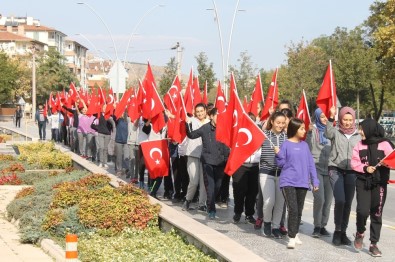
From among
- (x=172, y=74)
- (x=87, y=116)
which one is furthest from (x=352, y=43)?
(x=87, y=116)

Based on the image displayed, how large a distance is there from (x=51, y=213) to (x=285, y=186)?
3.44 metres

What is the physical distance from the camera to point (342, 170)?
9844 millimetres

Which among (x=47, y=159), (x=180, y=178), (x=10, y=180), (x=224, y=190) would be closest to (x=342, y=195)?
(x=224, y=190)

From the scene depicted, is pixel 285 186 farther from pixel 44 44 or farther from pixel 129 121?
pixel 44 44

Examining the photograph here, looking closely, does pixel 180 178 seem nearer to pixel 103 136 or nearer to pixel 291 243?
pixel 291 243

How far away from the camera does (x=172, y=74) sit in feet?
176

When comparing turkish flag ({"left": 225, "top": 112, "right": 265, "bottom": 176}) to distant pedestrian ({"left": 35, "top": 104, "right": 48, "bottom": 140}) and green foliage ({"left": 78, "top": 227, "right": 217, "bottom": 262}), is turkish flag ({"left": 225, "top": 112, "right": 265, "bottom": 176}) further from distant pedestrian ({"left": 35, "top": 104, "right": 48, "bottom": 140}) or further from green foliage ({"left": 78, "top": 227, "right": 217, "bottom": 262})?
distant pedestrian ({"left": 35, "top": 104, "right": 48, "bottom": 140})

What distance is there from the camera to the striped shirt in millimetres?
10328

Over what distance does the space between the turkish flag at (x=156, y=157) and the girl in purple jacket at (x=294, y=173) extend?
4.78 m

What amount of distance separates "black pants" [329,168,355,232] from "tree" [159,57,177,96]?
41551mm

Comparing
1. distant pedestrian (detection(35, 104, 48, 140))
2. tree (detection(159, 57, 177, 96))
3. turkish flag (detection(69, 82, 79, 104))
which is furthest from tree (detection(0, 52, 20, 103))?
turkish flag (detection(69, 82, 79, 104))

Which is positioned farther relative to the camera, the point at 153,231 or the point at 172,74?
the point at 172,74

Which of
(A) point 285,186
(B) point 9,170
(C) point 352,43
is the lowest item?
(B) point 9,170

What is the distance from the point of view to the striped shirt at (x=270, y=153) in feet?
33.9
